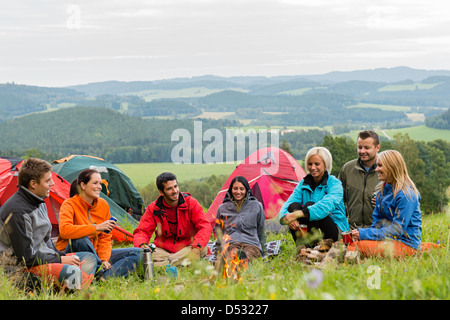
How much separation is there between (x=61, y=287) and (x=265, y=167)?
5050 millimetres

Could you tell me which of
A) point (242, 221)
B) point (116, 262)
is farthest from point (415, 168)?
point (116, 262)

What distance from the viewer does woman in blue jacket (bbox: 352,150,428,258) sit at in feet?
14.1

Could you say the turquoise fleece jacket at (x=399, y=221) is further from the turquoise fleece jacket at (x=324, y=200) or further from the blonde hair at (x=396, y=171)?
the turquoise fleece jacket at (x=324, y=200)

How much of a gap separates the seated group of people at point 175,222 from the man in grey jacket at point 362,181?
137 mm

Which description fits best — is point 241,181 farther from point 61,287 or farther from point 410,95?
point 410,95

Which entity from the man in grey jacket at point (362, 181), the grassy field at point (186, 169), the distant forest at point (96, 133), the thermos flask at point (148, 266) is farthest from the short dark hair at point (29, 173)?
the distant forest at point (96, 133)

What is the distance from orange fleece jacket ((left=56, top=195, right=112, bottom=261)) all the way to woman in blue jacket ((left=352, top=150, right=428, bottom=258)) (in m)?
2.52

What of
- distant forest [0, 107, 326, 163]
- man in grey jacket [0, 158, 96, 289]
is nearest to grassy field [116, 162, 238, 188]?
distant forest [0, 107, 326, 163]

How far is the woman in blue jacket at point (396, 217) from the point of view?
4285 millimetres

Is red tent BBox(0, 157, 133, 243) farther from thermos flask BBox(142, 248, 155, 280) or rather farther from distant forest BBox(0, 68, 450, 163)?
distant forest BBox(0, 68, 450, 163)

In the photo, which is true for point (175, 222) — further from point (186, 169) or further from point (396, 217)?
point (186, 169)

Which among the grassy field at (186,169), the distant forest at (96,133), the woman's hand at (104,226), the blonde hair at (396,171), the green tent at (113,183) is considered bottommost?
the grassy field at (186,169)

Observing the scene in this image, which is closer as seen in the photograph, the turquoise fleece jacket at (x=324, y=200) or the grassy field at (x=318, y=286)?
the grassy field at (x=318, y=286)
